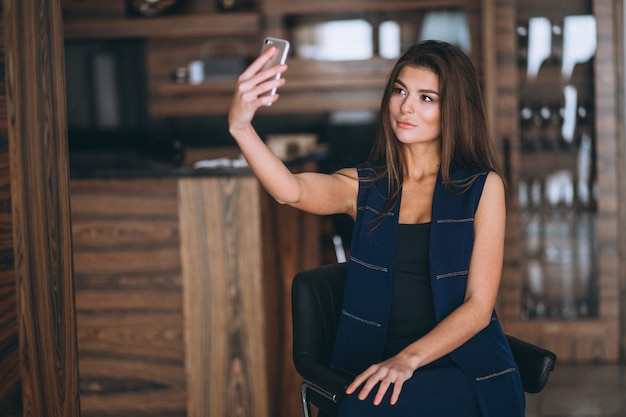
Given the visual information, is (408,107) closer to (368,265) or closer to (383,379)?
(368,265)

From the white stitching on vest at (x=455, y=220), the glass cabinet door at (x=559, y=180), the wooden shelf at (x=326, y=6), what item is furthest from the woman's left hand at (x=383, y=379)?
the wooden shelf at (x=326, y=6)

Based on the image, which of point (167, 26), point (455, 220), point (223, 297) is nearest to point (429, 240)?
point (455, 220)

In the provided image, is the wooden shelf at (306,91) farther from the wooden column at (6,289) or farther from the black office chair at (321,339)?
the wooden column at (6,289)

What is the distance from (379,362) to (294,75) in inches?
123

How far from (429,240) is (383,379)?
0.39 m

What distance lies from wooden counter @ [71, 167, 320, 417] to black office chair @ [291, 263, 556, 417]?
860 mm

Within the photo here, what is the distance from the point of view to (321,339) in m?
2.01

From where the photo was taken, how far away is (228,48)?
5.11 meters

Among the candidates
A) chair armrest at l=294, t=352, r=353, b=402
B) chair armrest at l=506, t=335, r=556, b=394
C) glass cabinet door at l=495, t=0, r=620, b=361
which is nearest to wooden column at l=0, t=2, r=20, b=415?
chair armrest at l=294, t=352, r=353, b=402

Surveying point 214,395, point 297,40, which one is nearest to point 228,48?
point 297,40

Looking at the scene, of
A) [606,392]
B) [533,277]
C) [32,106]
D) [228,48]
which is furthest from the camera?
[228,48]

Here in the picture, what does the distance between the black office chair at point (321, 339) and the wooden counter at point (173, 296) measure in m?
0.86

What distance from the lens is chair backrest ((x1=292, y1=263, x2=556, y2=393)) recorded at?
1.90 metres

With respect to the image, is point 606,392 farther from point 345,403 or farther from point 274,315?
point 345,403
